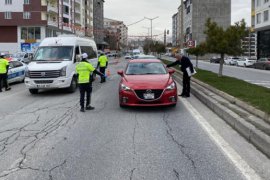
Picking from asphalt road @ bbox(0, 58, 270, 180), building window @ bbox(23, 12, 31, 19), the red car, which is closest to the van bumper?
asphalt road @ bbox(0, 58, 270, 180)

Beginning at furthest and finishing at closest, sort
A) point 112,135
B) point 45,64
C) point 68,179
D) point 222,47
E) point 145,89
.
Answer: point 222,47
point 45,64
point 145,89
point 112,135
point 68,179

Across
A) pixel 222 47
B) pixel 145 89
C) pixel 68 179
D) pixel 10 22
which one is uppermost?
pixel 10 22

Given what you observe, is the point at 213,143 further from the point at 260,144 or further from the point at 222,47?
the point at 222,47

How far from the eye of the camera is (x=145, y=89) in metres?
10.1

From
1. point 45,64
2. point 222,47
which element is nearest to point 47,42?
point 45,64

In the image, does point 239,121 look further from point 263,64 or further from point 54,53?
point 263,64

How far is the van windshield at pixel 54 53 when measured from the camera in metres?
15.8

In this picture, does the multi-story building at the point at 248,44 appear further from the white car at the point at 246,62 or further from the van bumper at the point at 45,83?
the van bumper at the point at 45,83

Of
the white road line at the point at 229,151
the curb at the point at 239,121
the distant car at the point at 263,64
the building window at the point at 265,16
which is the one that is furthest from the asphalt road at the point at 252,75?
the building window at the point at 265,16

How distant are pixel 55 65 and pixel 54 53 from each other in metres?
1.57

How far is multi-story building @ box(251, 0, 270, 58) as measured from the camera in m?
55.1

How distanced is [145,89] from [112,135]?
9.65ft

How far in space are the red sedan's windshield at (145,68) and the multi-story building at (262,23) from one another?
151 ft

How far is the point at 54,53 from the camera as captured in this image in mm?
16125
